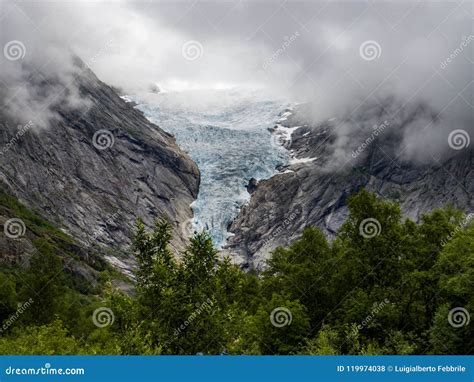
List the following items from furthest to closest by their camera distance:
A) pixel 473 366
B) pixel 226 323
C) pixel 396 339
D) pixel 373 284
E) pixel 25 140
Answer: pixel 25 140 < pixel 373 284 < pixel 396 339 < pixel 226 323 < pixel 473 366

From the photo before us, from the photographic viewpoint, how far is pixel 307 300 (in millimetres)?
46375

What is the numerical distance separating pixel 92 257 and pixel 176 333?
425 ft

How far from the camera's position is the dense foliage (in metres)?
27.7

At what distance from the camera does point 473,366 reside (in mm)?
20094

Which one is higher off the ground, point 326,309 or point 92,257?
point 326,309

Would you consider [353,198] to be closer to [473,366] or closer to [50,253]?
[473,366]

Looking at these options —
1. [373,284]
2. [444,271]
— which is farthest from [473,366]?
[373,284]

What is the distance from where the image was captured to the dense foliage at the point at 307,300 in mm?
27719

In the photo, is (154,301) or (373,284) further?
(373,284)

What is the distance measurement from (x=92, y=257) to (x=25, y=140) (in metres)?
62.8

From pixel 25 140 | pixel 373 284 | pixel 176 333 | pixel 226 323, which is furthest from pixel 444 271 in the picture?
pixel 25 140

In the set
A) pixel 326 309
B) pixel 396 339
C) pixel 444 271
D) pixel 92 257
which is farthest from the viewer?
pixel 92 257

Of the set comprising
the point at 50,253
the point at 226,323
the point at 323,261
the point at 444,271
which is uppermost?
the point at 444,271

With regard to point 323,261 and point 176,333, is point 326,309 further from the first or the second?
point 176,333
